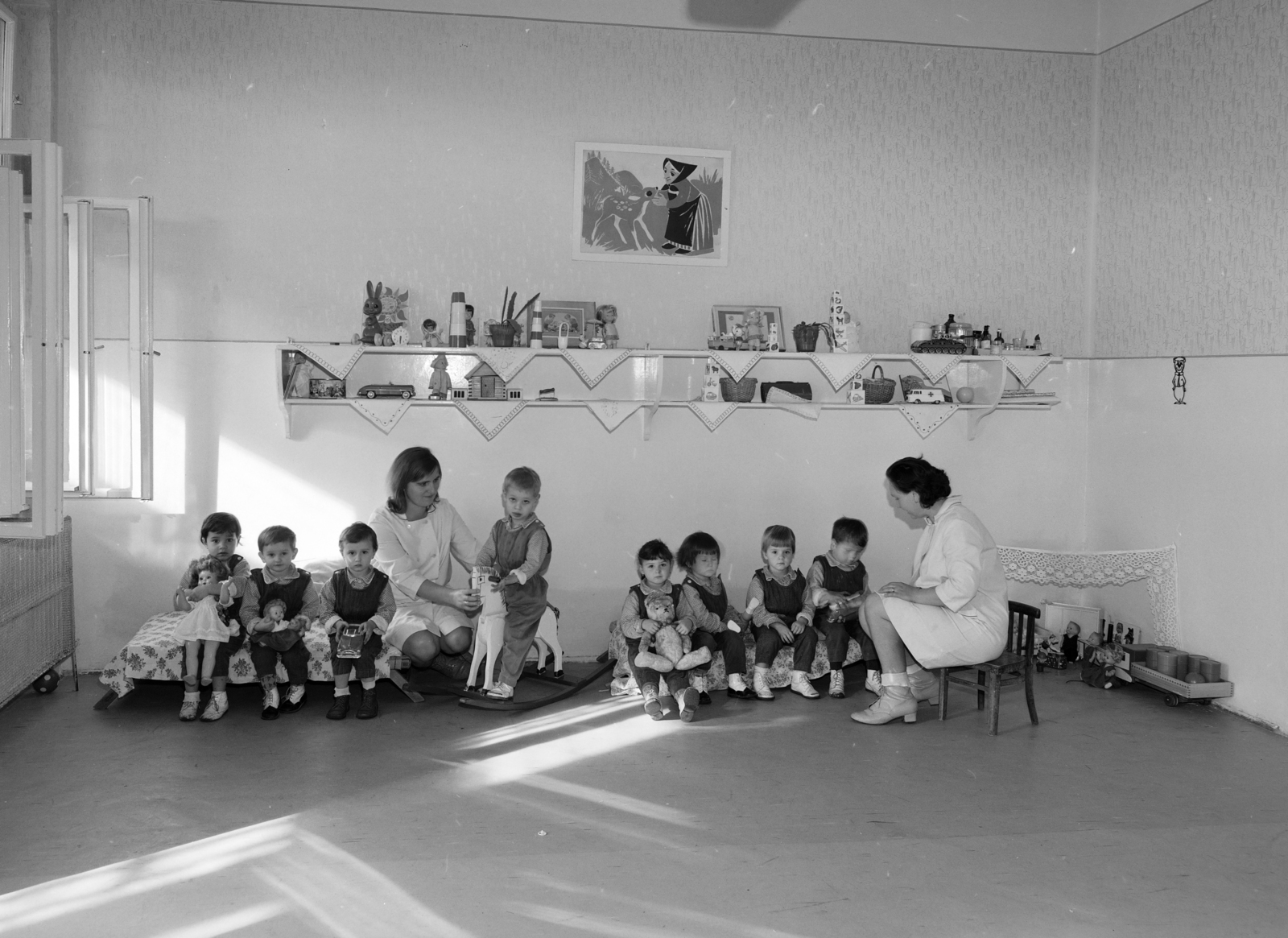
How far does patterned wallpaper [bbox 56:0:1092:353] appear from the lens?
5930 mm

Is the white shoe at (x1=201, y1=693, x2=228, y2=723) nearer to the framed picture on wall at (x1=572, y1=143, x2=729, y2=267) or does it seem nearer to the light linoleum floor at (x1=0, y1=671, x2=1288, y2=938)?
the light linoleum floor at (x1=0, y1=671, x2=1288, y2=938)

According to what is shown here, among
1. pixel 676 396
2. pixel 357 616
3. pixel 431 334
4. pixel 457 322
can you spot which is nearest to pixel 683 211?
pixel 676 396

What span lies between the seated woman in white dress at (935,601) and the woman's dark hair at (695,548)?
33.2 inches

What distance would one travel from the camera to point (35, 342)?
429 centimetres

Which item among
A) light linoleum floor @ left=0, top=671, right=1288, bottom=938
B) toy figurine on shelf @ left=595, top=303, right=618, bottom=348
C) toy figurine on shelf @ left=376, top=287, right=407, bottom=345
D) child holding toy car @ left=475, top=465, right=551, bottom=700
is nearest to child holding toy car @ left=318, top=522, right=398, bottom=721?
light linoleum floor @ left=0, top=671, right=1288, bottom=938

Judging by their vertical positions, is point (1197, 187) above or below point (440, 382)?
above

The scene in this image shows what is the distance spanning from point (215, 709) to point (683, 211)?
3579 mm

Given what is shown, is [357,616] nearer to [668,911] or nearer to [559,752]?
[559,752]

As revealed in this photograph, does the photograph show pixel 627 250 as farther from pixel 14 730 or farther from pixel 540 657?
pixel 14 730

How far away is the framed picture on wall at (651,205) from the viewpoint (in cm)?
629

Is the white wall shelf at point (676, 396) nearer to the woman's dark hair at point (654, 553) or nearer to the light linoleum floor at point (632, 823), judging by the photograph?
the woman's dark hair at point (654, 553)

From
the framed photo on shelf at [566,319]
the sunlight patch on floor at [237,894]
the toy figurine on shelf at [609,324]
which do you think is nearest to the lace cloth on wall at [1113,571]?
the toy figurine on shelf at [609,324]

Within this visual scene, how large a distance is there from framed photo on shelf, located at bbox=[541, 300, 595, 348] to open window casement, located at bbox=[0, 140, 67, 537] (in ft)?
8.17

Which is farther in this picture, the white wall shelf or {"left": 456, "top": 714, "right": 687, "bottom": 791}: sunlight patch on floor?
the white wall shelf
